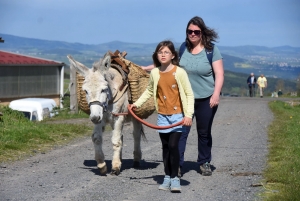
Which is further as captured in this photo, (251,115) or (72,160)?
(251,115)

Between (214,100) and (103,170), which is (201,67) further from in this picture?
(103,170)

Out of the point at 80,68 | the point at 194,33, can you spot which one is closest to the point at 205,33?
the point at 194,33

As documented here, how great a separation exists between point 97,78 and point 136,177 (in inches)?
64.1

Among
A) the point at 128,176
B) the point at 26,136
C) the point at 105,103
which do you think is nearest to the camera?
the point at 105,103

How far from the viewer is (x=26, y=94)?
37.9 m

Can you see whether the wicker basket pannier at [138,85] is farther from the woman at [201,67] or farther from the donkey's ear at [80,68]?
the donkey's ear at [80,68]

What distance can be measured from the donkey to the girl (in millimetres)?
799

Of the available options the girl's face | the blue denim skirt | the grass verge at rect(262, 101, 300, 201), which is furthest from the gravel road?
the girl's face

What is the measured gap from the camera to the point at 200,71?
28.8 ft

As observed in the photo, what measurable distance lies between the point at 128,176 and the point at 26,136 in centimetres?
413

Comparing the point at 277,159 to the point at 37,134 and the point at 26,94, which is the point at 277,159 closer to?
the point at 37,134

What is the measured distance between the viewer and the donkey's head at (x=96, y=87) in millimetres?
8062

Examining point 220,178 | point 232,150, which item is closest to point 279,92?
point 232,150

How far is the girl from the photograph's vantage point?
774 cm
